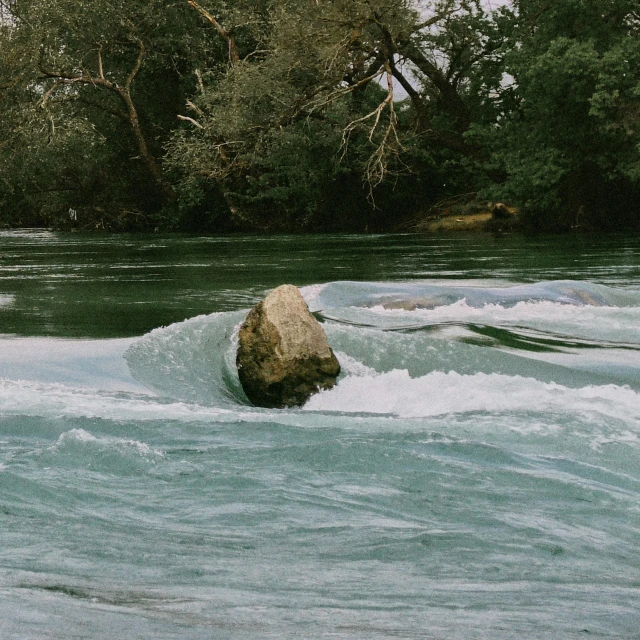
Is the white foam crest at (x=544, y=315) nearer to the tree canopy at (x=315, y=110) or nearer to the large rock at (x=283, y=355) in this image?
the large rock at (x=283, y=355)

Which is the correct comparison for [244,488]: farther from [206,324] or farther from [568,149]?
[568,149]

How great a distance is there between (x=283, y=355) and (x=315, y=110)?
22.9 m

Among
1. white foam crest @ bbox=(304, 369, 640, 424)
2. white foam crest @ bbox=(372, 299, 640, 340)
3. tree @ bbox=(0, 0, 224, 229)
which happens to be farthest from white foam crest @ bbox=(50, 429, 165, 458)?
tree @ bbox=(0, 0, 224, 229)

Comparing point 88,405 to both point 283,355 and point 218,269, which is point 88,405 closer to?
point 283,355

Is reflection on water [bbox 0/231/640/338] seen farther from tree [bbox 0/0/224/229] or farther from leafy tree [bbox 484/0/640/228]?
tree [bbox 0/0/224/229]

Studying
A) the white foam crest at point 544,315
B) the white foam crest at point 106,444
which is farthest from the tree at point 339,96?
the white foam crest at point 106,444

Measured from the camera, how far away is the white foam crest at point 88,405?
7.21m

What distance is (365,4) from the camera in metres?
27.2

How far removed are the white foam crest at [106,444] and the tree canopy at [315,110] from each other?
20.5 meters

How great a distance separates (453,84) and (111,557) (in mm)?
30569

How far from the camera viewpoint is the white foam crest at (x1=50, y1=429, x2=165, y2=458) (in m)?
6.09

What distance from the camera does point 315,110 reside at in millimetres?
30469

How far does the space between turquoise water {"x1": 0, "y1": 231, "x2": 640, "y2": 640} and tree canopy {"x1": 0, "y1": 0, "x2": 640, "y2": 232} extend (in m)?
15.3

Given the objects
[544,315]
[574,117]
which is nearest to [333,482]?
[544,315]
